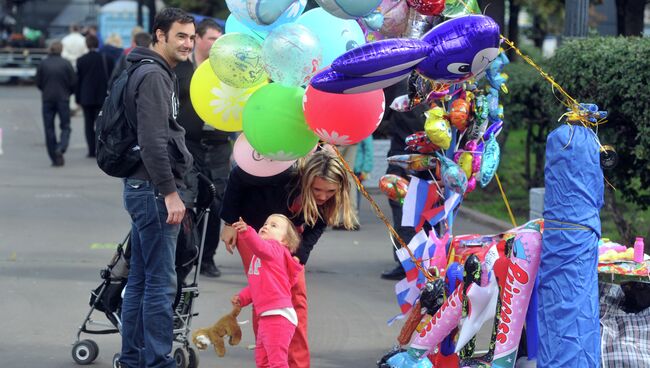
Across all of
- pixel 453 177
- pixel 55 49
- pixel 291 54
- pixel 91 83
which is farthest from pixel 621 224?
pixel 55 49

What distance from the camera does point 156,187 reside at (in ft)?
19.1

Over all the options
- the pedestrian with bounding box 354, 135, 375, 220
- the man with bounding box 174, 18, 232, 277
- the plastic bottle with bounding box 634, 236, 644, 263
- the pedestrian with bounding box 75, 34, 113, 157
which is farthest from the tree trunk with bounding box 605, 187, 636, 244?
the pedestrian with bounding box 75, 34, 113, 157

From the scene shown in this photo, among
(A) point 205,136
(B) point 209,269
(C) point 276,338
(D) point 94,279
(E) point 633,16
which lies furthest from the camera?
(E) point 633,16

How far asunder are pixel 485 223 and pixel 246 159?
659 cm

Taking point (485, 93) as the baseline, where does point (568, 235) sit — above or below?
below

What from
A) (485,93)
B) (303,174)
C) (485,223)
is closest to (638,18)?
(485,223)

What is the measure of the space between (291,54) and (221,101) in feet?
2.59

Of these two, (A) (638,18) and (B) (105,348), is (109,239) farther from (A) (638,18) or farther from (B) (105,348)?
(A) (638,18)

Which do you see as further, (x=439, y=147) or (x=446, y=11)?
(x=439, y=147)

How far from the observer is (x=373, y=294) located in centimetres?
888

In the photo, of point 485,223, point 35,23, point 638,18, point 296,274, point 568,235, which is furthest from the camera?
point 35,23

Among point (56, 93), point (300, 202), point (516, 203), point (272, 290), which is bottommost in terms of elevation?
point (516, 203)

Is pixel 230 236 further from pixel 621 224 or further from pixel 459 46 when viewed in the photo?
pixel 621 224

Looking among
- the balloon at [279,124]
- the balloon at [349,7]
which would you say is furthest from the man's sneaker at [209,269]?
the balloon at [349,7]
